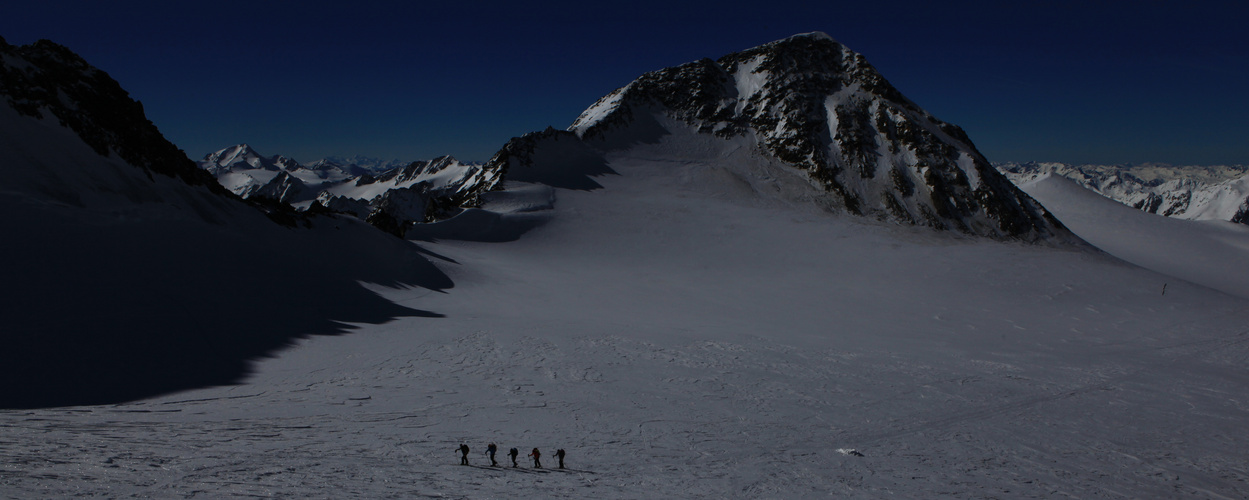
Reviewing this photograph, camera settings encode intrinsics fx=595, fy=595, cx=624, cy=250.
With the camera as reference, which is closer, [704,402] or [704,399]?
[704,402]

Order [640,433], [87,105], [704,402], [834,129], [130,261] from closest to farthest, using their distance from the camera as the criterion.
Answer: [640,433]
[704,402]
[130,261]
[87,105]
[834,129]

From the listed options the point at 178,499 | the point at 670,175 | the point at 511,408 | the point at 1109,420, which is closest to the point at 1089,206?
the point at 670,175

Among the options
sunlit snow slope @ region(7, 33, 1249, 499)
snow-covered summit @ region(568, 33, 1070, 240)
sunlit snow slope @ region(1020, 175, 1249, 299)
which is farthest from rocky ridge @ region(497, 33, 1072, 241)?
sunlit snow slope @ region(7, 33, 1249, 499)

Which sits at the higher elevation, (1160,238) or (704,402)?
(1160,238)

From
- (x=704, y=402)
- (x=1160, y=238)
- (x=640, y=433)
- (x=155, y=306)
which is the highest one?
(x=1160, y=238)

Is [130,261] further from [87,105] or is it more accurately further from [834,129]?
[834,129]

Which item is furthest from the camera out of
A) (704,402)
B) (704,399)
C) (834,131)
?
(834,131)

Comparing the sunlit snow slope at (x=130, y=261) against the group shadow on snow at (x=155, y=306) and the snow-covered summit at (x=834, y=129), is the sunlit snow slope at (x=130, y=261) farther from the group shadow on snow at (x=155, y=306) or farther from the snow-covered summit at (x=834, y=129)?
the snow-covered summit at (x=834, y=129)

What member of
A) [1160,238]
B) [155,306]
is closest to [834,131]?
[1160,238]
